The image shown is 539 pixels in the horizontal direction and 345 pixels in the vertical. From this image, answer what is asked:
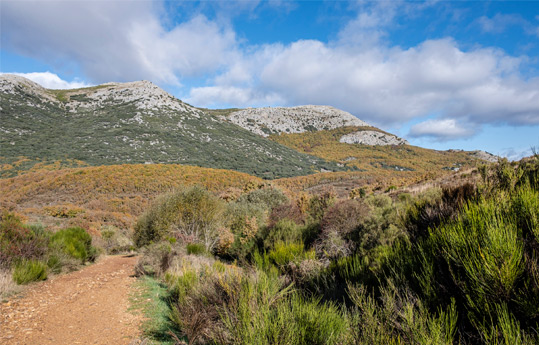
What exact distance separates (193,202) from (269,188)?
321 inches

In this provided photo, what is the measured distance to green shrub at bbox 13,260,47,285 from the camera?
237 inches

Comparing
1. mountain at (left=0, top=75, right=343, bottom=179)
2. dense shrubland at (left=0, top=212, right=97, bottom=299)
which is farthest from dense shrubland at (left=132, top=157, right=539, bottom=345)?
mountain at (left=0, top=75, right=343, bottom=179)

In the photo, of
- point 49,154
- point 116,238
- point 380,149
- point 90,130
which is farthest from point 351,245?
point 380,149

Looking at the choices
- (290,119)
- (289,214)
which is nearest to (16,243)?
(289,214)

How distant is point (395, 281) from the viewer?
2922 mm

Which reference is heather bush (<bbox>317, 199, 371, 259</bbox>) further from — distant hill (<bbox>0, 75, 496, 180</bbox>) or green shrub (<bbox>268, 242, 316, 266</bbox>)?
distant hill (<bbox>0, 75, 496, 180</bbox>)

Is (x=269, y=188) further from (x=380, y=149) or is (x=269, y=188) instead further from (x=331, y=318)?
(x=380, y=149)

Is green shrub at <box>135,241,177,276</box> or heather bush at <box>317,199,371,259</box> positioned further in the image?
green shrub at <box>135,241,177,276</box>

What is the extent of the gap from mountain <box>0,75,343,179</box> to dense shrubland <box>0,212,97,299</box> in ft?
120

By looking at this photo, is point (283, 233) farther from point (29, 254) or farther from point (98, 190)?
point (98, 190)

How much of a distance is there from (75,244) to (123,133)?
4939 centimetres

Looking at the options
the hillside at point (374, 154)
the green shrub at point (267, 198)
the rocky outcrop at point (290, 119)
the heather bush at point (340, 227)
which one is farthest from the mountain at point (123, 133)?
the heather bush at point (340, 227)

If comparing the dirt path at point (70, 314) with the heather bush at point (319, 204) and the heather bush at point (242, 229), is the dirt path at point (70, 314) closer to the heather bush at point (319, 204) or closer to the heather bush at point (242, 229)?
the heather bush at point (242, 229)

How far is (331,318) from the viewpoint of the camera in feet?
7.31
